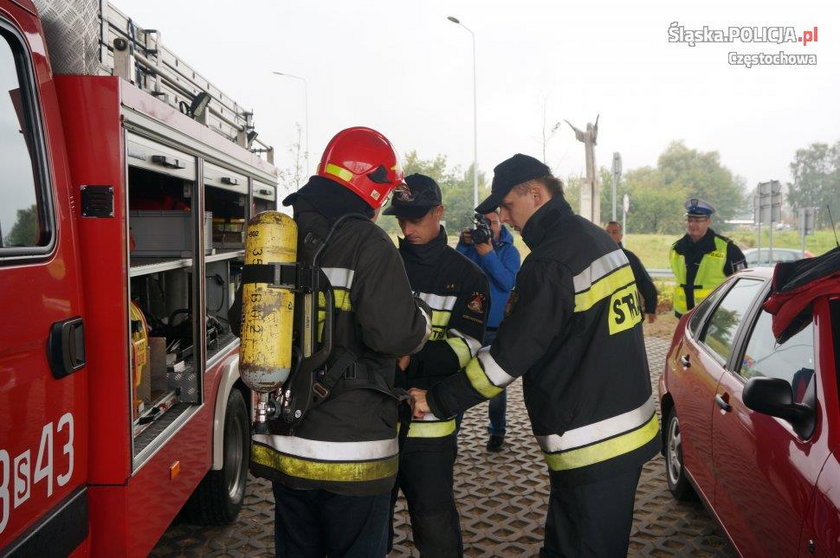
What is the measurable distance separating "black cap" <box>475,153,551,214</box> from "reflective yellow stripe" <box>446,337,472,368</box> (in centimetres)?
65

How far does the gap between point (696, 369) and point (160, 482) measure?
2.81m

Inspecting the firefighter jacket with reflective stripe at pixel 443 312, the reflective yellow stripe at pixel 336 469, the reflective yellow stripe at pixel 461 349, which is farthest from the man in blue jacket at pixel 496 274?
the reflective yellow stripe at pixel 336 469

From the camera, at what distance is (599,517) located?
7.41 ft

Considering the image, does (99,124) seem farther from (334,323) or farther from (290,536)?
(290,536)

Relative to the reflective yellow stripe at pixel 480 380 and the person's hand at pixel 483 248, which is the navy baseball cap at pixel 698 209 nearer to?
the person's hand at pixel 483 248

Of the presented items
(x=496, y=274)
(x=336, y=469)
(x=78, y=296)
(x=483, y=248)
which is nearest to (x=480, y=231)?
(x=483, y=248)

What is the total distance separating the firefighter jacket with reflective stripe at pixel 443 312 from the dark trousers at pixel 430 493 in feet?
0.21

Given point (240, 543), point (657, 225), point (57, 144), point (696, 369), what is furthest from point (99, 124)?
point (657, 225)

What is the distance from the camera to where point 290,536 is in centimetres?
225

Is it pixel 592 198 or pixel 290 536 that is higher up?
A: pixel 592 198

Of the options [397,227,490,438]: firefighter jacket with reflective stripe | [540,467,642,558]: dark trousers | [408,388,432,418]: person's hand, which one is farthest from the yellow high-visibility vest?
[408,388,432,418]: person's hand

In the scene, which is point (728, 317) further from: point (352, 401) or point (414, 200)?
point (352, 401)

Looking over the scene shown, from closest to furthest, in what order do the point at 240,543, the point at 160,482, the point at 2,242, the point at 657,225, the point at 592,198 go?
the point at 2,242, the point at 160,482, the point at 240,543, the point at 592,198, the point at 657,225

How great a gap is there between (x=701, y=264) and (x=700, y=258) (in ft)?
0.26
